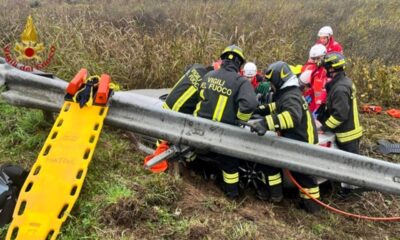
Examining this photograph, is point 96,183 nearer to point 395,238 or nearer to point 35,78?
point 35,78

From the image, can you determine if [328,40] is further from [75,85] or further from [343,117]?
[75,85]

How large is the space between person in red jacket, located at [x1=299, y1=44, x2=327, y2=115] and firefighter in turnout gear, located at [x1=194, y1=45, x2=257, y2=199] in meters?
1.87

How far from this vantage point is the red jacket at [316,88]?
588cm

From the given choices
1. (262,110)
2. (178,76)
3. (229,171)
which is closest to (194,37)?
(178,76)

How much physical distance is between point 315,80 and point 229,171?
7.96 ft

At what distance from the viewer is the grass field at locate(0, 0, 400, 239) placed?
3.14 m

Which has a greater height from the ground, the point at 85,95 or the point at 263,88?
the point at 85,95

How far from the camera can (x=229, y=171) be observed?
14.0ft

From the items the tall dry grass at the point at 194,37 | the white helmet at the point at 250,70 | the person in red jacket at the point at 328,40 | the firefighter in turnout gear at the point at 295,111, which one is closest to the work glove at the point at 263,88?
the white helmet at the point at 250,70

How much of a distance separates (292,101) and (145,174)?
65.4 inches

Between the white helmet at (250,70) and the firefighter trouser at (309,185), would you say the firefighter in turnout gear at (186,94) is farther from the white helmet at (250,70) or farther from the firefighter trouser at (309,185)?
the firefighter trouser at (309,185)

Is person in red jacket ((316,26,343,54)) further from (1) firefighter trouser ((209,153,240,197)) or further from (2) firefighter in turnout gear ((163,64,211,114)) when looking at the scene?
(1) firefighter trouser ((209,153,240,197))

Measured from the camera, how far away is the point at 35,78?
4.07 meters

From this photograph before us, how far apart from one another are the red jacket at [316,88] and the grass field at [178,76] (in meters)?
0.81
